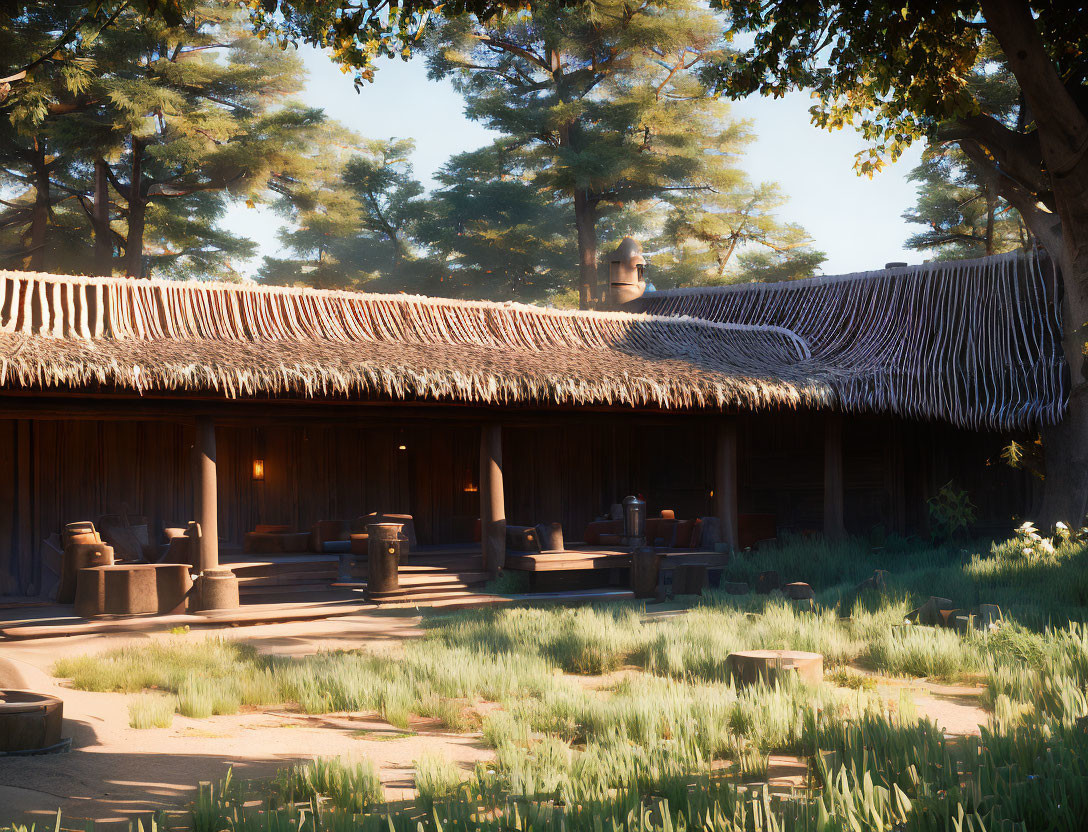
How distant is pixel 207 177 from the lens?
24281mm

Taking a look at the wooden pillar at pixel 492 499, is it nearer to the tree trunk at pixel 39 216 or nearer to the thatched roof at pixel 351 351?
the thatched roof at pixel 351 351

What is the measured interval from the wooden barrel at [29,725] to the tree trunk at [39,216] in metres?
20.1

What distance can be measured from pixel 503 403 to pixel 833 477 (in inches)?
207

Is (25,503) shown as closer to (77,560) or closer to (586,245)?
(77,560)

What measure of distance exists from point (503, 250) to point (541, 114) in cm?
489

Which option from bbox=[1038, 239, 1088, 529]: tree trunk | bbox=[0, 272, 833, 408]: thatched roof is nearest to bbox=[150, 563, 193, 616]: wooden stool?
bbox=[0, 272, 833, 408]: thatched roof

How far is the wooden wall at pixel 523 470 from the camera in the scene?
13.7 meters

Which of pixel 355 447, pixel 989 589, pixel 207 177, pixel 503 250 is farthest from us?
pixel 503 250

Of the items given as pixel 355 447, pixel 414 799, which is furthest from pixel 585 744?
pixel 355 447

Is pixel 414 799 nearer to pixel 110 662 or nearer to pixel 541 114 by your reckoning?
pixel 110 662

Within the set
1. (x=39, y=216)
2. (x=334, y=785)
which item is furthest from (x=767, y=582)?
(x=39, y=216)

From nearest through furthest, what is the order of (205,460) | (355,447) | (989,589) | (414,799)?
(414,799) → (989,589) → (205,460) → (355,447)

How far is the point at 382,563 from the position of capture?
12070mm

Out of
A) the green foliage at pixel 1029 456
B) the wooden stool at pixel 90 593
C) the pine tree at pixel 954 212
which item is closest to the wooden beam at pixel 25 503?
the wooden stool at pixel 90 593
